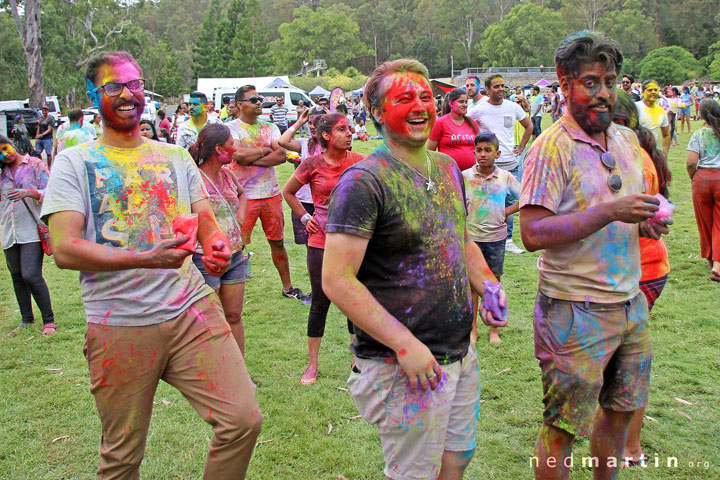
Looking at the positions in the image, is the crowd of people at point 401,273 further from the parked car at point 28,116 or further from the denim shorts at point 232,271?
the parked car at point 28,116

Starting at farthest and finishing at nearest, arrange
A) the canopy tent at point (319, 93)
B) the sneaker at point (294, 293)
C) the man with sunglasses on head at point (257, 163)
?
the canopy tent at point (319, 93) → the sneaker at point (294, 293) → the man with sunglasses on head at point (257, 163)

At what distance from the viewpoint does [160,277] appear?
8.66 ft

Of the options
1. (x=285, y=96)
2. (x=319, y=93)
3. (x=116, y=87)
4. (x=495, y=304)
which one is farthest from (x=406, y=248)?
(x=319, y=93)

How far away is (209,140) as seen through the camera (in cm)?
448

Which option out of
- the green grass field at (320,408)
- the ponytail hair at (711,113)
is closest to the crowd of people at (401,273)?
the green grass field at (320,408)

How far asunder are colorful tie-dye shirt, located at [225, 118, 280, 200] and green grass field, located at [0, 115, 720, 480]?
4.29 feet

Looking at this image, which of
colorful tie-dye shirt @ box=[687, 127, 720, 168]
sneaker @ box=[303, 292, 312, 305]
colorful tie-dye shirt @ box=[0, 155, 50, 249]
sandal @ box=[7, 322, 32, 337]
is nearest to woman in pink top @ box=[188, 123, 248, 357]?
sneaker @ box=[303, 292, 312, 305]

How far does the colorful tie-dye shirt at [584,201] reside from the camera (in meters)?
2.59

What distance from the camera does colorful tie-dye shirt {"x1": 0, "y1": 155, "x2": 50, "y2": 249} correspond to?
19.1 feet

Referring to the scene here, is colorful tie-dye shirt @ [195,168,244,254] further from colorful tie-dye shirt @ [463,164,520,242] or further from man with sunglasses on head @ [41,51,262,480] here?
colorful tie-dye shirt @ [463,164,520,242]

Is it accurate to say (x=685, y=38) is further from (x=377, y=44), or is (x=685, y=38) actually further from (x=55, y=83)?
(x=55, y=83)

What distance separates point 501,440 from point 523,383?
0.84m

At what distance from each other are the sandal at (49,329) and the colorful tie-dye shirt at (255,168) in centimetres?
240

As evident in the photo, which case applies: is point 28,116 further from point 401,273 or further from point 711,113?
point 401,273
